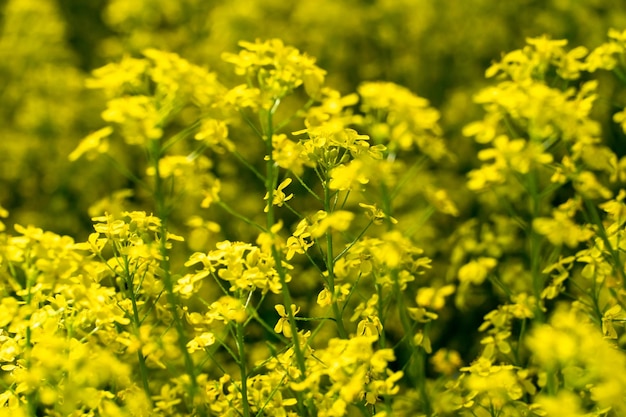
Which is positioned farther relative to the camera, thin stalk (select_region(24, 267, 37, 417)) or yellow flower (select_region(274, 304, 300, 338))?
yellow flower (select_region(274, 304, 300, 338))

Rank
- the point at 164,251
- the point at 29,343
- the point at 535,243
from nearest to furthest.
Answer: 1. the point at 164,251
2. the point at 29,343
3. the point at 535,243

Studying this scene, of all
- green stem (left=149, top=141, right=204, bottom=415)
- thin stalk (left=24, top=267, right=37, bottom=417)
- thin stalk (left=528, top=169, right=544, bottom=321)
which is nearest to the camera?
green stem (left=149, top=141, right=204, bottom=415)

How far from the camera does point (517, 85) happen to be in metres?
2.44

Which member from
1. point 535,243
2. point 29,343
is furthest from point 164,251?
point 535,243

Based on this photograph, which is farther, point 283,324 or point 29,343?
point 283,324

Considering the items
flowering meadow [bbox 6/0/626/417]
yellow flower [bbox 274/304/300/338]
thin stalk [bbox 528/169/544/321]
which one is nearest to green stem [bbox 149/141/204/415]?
flowering meadow [bbox 6/0/626/417]

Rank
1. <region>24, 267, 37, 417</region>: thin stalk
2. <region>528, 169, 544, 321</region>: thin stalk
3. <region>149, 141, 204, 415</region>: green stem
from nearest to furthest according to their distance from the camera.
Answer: <region>149, 141, 204, 415</region>: green stem → <region>24, 267, 37, 417</region>: thin stalk → <region>528, 169, 544, 321</region>: thin stalk

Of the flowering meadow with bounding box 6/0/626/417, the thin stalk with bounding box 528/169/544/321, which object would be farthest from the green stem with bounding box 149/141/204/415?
the thin stalk with bounding box 528/169/544/321

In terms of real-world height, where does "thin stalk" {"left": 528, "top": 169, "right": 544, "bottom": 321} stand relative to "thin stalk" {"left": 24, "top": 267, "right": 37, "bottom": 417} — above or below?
above

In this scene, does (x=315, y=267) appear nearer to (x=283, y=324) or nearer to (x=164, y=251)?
(x=283, y=324)

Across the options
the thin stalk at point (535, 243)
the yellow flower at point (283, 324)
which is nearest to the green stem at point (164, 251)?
the yellow flower at point (283, 324)

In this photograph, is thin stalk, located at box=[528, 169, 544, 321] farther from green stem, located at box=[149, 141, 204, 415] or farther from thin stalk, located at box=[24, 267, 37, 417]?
thin stalk, located at box=[24, 267, 37, 417]

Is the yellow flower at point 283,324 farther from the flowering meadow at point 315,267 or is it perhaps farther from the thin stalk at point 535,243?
the thin stalk at point 535,243

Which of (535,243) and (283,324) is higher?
(535,243)
